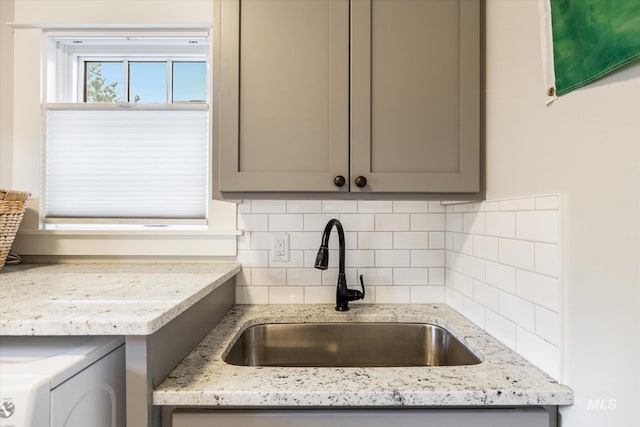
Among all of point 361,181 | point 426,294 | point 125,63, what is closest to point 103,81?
point 125,63

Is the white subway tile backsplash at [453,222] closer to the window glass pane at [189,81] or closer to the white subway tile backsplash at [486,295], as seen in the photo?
the white subway tile backsplash at [486,295]

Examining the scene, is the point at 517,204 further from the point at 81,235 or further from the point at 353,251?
the point at 81,235

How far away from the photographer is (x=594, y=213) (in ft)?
2.20

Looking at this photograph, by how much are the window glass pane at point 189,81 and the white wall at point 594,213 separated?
4.25ft

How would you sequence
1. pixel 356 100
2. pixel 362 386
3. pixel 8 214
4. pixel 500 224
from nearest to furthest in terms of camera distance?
pixel 362 386
pixel 500 224
pixel 356 100
pixel 8 214

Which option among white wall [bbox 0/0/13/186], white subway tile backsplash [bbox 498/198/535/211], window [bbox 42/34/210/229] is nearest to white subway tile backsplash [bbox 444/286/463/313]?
white subway tile backsplash [bbox 498/198/535/211]

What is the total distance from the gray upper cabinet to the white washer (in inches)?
23.1

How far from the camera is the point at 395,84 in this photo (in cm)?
111

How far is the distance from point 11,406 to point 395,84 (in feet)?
3.95

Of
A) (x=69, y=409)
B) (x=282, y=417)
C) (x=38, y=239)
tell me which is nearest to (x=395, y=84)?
(x=282, y=417)

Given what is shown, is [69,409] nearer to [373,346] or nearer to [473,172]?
[373,346]

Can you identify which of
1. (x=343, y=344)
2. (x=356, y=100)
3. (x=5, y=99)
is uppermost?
(x=5, y=99)

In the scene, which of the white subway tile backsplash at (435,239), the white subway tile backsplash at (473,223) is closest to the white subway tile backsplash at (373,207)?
the white subway tile backsplash at (435,239)

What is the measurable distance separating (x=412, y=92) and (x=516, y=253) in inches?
23.5
